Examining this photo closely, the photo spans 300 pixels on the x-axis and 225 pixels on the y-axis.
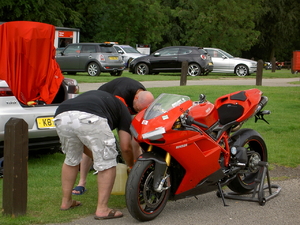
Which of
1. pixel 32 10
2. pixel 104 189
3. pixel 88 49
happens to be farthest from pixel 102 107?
pixel 32 10

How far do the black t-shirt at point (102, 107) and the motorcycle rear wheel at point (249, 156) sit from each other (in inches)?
52.7

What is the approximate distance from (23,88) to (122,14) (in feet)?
128

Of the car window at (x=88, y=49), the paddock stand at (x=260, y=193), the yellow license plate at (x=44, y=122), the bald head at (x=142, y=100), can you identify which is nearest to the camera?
the bald head at (x=142, y=100)

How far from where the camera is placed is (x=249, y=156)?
6188 millimetres

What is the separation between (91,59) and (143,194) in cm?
2162

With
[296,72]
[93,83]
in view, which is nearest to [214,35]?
[296,72]

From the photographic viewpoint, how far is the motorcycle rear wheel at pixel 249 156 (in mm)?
6168

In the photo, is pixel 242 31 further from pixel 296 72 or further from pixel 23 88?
pixel 23 88

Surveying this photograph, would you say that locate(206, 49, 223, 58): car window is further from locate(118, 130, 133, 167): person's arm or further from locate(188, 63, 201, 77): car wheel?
locate(118, 130, 133, 167): person's arm

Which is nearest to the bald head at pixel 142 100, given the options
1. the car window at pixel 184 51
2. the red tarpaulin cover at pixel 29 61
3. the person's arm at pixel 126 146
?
the person's arm at pixel 126 146

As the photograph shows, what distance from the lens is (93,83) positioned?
2034 cm

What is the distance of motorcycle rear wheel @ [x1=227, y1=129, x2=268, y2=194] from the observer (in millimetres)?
6168

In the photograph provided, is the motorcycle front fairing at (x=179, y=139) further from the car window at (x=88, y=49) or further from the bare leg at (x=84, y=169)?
the car window at (x=88, y=49)

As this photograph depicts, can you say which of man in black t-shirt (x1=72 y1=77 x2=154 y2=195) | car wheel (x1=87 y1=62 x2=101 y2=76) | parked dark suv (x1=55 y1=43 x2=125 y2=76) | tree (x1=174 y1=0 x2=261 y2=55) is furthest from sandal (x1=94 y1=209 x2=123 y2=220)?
tree (x1=174 y1=0 x2=261 y2=55)
